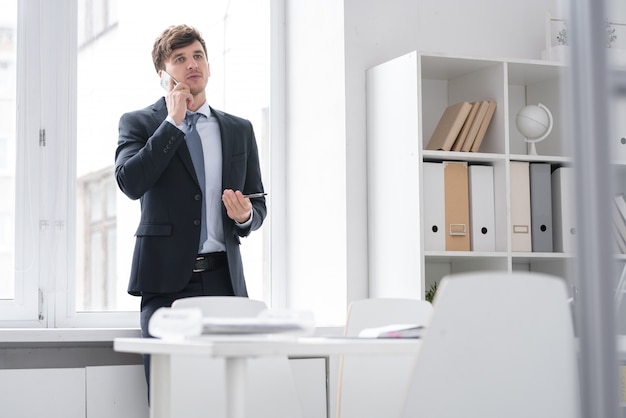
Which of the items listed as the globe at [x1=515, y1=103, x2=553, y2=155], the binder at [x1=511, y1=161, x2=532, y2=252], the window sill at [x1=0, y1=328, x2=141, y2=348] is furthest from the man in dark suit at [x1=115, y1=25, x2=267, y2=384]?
the globe at [x1=515, y1=103, x2=553, y2=155]

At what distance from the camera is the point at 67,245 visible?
371 centimetres

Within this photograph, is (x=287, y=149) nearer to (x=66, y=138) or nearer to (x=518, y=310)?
(x=66, y=138)

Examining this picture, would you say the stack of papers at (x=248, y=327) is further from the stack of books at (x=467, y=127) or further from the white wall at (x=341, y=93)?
the stack of books at (x=467, y=127)

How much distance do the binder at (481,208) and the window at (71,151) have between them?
1098 mm

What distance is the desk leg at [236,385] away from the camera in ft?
6.00

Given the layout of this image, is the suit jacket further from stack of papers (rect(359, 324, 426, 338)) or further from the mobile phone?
stack of papers (rect(359, 324, 426, 338))

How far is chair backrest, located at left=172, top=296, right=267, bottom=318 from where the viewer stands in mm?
2631

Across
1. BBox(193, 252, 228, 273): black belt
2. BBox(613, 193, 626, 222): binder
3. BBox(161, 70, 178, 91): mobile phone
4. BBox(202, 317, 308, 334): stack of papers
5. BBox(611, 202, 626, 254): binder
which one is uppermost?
BBox(161, 70, 178, 91): mobile phone

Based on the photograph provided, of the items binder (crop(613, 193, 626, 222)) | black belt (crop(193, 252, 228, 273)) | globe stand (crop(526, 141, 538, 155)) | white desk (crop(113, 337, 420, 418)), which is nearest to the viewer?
binder (crop(613, 193, 626, 222))

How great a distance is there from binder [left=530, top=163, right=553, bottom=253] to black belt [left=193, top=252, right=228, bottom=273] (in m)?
1.21

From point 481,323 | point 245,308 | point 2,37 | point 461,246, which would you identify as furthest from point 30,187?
point 481,323

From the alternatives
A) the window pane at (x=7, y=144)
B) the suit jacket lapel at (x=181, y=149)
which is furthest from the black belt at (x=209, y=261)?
the window pane at (x=7, y=144)

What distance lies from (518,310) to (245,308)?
1018 millimetres

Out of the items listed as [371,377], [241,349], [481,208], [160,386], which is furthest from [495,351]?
[481,208]
